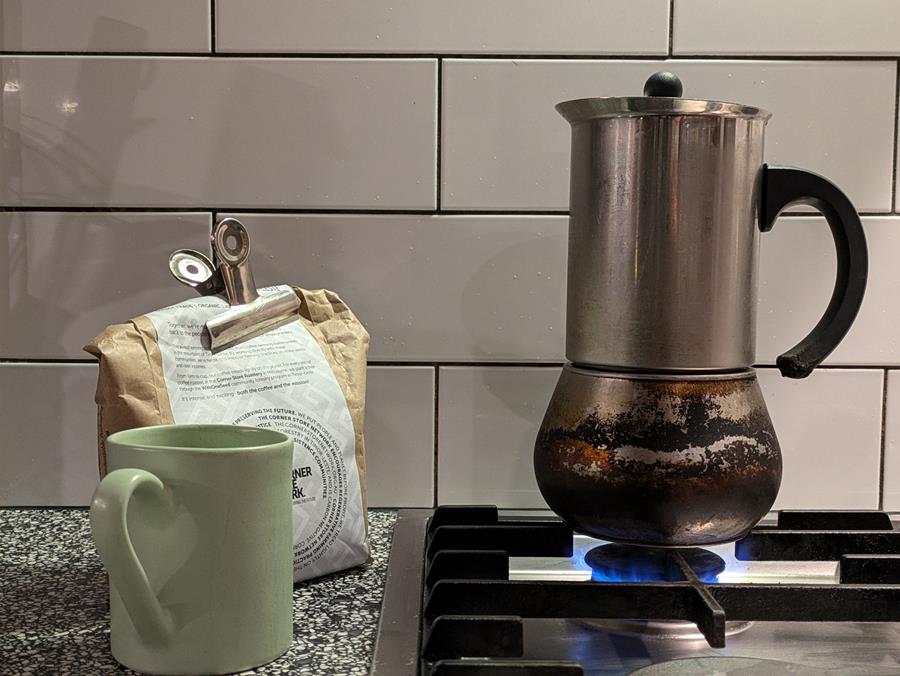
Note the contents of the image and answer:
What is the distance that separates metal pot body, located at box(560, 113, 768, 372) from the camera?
561 millimetres

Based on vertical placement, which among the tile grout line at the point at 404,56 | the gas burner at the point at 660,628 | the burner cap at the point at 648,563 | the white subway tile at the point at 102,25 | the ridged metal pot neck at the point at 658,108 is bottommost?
the gas burner at the point at 660,628

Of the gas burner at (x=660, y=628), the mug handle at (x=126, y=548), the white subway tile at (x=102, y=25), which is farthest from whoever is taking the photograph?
the white subway tile at (x=102, y=25)

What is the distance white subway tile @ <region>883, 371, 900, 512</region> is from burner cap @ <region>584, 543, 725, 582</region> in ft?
0.94

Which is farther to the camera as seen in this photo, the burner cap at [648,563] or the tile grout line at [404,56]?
the tile grout line at [404,56]

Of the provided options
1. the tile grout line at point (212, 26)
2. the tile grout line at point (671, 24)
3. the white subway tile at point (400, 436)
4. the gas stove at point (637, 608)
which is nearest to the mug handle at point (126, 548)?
the gas stove at point (637, 608)

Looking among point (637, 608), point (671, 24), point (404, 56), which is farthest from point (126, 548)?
point (671, 24)

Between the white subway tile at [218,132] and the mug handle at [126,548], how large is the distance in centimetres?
41

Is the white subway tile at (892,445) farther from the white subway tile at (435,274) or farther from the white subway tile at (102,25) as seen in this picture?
the white subway tile at (102,25)

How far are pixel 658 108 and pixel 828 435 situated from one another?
0.41 metres

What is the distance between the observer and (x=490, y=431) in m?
0.82

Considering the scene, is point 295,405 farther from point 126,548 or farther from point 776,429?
point 776,429

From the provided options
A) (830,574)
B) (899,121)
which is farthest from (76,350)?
(899,121)

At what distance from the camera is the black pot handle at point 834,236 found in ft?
1.92

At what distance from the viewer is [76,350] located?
0.81 m
